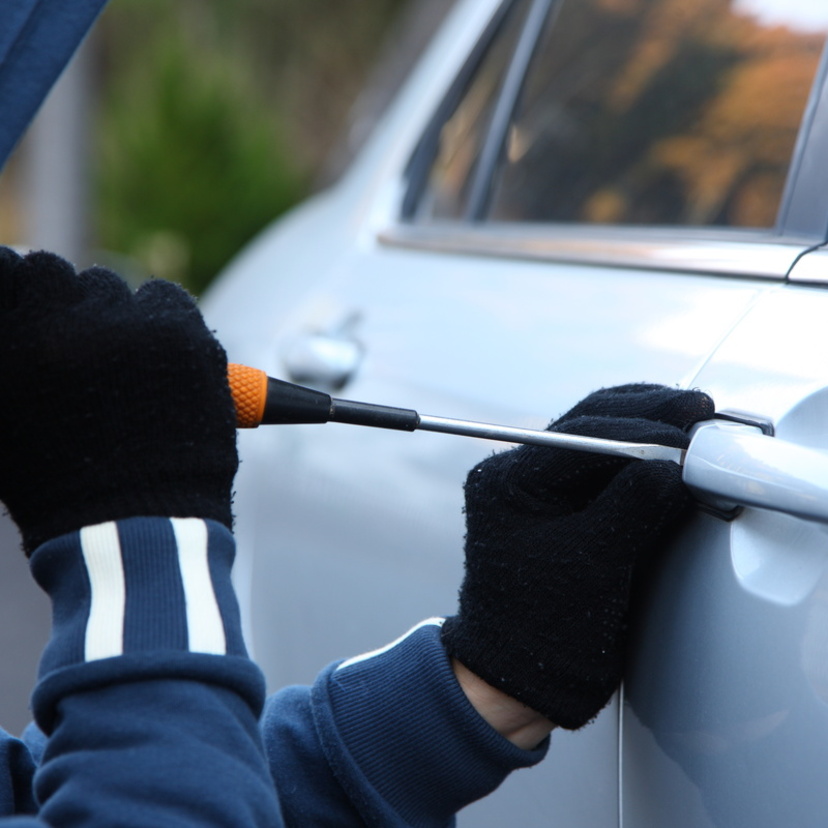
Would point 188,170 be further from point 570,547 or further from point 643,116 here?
point 570,547

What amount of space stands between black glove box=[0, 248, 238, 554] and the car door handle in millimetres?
355

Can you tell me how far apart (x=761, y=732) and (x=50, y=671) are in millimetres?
494

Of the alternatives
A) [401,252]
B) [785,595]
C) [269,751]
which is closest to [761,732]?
[785,595]

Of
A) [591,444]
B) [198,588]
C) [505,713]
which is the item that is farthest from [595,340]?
[198,588]

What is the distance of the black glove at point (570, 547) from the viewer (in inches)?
36.4

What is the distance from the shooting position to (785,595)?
85cm

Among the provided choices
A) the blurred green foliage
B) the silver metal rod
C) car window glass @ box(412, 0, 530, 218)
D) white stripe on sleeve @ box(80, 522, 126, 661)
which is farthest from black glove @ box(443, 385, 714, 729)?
the blurred green foliage

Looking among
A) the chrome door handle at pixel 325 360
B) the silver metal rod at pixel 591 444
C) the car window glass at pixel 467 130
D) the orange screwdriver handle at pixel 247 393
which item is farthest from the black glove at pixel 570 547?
the car window glass at pixel 467 130

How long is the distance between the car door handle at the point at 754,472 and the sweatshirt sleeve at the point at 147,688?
35 cm

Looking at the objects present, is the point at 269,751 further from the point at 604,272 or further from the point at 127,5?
the point at 127,5

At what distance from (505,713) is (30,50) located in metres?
0.64

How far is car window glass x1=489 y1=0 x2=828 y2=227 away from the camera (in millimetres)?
1328

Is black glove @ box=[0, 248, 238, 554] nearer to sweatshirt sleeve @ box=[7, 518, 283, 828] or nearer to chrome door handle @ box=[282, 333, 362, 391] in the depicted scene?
sweatshirt sleeve @ box=[7, 518, 283, 828]

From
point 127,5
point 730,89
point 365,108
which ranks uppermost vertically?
point 127,5
